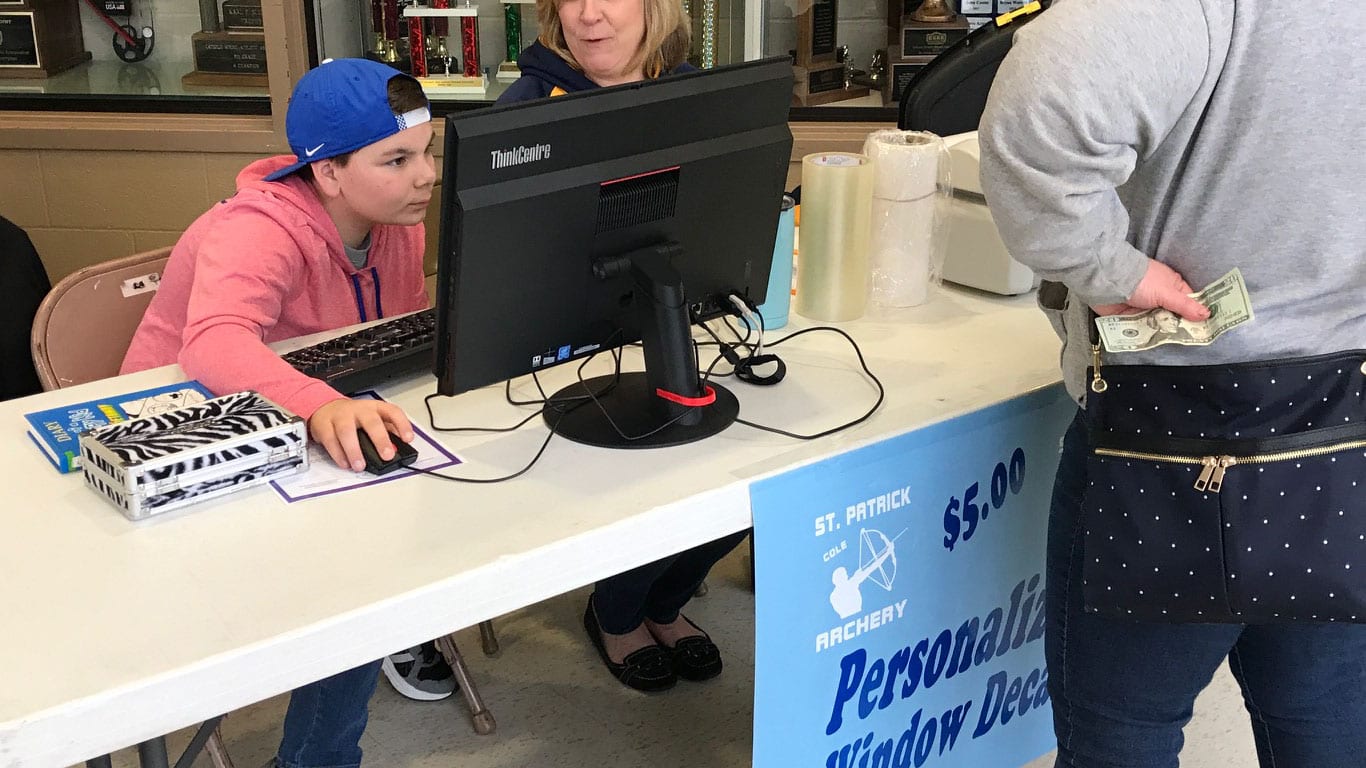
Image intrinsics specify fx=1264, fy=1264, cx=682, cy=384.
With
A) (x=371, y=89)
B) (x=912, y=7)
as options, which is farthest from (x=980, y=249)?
(x=912, y=7)

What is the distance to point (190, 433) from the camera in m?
1.28

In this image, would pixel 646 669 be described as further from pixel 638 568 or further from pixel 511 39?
pixel 511 39

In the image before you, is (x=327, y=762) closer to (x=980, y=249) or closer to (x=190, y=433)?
(x=190, y=433)

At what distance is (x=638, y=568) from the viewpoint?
2059 mm

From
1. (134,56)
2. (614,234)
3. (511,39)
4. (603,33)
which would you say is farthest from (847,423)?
(134,56)

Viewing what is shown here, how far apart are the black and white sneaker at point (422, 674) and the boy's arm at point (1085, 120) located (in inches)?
54.0

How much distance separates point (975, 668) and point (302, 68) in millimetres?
2241

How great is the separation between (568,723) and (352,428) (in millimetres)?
932

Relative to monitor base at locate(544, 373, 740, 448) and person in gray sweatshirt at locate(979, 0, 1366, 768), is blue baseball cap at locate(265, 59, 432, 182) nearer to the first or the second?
monitor base at locate(544, 373, 740, 448)

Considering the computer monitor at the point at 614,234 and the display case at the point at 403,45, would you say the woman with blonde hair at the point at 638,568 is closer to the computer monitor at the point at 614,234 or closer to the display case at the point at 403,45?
the computer monitor at the point at 614,234

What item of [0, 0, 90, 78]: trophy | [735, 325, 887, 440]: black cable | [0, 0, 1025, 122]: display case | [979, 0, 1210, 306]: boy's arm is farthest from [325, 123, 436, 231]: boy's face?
[0, 0, 90, 78]: trophy

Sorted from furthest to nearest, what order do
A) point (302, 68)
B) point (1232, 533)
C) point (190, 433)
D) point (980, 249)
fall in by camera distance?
point (302, 68)
point (980, 249)
point (190, 433)
point (1232, 533)

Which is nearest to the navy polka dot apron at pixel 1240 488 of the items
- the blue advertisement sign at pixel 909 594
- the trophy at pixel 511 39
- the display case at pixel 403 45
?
the blue advertisement sign at pixel 909 594

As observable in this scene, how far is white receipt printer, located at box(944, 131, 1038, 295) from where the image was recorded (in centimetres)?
186
